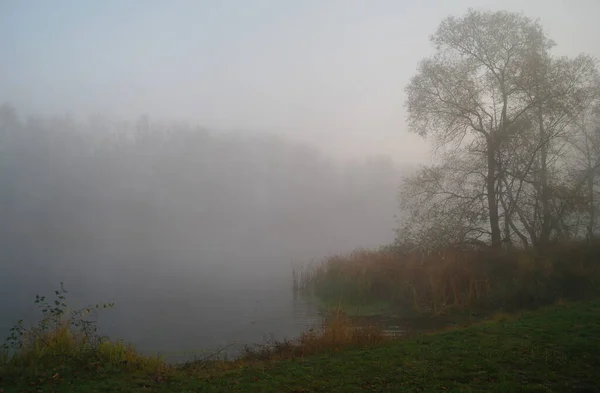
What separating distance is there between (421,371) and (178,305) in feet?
66.7

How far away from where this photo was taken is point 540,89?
70.9ft

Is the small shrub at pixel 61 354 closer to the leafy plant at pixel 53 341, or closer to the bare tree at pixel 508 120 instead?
the leafy plant at pixel 53 341

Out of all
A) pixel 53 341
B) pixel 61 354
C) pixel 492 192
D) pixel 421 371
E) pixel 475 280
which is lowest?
pixel 421 371

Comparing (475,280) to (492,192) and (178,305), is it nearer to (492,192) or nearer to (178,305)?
(492,192)

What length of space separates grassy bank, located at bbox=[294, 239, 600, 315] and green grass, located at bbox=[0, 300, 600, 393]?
7766mm

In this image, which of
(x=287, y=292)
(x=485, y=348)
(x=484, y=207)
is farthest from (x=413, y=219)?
(x=485, y=348)

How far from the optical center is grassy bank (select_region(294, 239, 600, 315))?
60.0 ft

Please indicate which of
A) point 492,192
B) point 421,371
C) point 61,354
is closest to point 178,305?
point 61,354

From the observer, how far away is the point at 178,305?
85.1 ft

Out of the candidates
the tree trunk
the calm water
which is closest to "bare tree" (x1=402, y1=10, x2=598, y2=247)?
the tree trunk

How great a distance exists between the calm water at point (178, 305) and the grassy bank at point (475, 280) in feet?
12.3

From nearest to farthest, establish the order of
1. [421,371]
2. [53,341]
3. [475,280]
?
[421,371] → [53,341] → [475,280]

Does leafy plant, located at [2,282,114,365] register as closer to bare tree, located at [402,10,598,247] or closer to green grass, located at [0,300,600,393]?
green grass, located at [0,300,600,393]

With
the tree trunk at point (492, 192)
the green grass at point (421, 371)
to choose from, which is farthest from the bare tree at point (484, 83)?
the green grass at point (421, 371)
